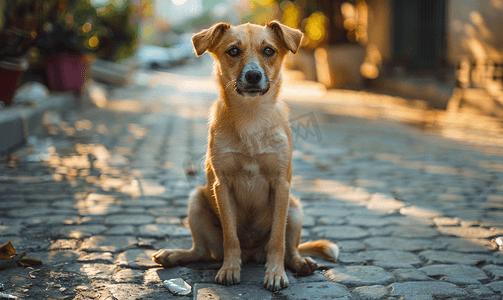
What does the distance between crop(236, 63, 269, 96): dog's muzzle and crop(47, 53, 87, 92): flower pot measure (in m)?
9.41

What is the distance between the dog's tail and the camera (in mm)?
3041

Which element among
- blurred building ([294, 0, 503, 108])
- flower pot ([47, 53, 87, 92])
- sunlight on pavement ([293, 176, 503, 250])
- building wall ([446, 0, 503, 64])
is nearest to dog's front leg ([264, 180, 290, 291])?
sunlight on pavement ([293, 176, 503, 250])

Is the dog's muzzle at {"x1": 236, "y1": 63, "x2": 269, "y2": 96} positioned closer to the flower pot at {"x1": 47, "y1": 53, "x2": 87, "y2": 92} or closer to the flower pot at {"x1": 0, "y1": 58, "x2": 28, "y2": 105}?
the flower pot at {"x1": 0, "y1": 58, "x2": 28, "y2": 105}

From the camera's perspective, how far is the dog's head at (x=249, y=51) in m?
2.79

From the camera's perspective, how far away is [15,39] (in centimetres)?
746

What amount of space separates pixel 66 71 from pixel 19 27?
136 inches

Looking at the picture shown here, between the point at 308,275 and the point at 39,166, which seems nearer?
the point at 308,275

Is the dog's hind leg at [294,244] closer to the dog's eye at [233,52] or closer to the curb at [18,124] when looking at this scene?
the dog's eye at [233,52]

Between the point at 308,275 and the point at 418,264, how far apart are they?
30.7 inches

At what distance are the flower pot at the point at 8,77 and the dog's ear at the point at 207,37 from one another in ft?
18.0

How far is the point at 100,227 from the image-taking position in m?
3.69

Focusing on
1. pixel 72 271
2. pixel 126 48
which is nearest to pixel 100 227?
pixel 72 271

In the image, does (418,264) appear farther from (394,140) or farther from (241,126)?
(394,140)

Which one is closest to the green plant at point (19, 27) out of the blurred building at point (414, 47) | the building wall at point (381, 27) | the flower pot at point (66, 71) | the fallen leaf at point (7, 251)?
the flower pot at point (66, 71)
